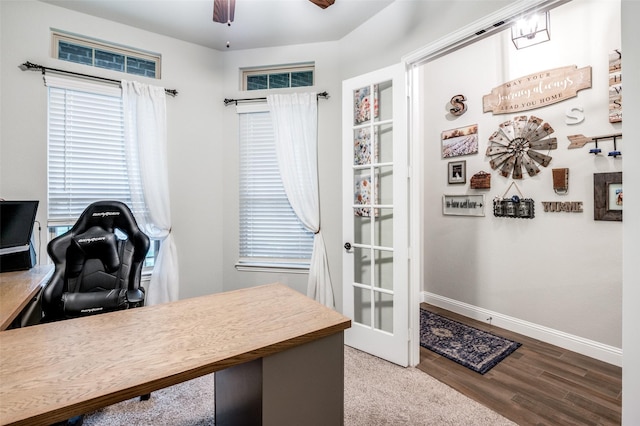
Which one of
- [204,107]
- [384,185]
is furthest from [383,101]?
[204,107]

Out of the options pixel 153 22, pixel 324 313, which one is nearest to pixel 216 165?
pixel 153 22

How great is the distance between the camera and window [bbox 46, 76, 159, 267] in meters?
2.57

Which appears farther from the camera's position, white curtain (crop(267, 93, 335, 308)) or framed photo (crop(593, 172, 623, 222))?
white curtain (crop(267, 93, 335, 308))

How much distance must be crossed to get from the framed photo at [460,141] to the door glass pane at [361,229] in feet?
5.35

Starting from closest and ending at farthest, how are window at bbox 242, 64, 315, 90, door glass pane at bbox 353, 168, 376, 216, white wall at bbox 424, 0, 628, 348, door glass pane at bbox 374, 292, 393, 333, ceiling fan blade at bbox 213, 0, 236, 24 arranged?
ceiling fan blade at bbox 213, 0, 236, 24 < white wall at bbox 424, 0, 628, 348 < door glass pane at bbox 374, 292, 393, 333 < door glass pane at bbox 353, 168, 376, 216 < window at bbox 242, 64, 315, 90

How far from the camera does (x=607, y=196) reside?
7.86 ft

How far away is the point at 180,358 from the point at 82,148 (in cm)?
259

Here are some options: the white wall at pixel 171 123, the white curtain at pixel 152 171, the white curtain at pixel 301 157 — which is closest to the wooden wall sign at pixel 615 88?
the white curtain at pixel 301 157

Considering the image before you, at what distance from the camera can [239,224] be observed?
3314mm

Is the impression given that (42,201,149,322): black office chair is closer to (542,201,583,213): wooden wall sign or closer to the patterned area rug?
the patterned area rug

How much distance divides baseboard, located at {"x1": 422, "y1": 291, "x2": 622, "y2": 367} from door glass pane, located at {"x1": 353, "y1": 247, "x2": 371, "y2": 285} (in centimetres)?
154

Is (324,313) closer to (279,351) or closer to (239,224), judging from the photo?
(279,351)

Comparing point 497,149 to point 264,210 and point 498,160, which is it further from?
point 264,210

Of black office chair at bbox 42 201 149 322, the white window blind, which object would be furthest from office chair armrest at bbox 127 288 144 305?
the white window blind
